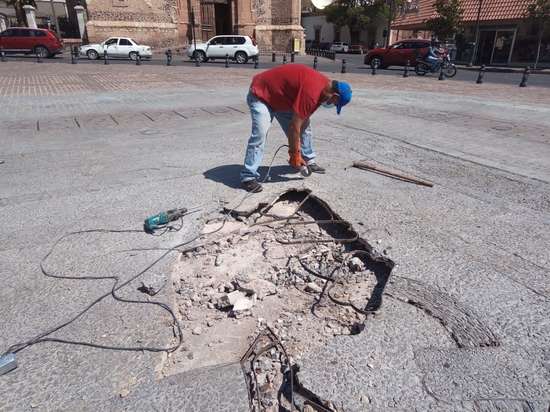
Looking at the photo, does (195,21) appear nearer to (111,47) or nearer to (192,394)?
(111,47)

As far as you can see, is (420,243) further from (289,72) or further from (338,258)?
(289,72)

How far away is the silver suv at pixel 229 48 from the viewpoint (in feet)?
83.1

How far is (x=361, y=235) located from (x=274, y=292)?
1.13 meters

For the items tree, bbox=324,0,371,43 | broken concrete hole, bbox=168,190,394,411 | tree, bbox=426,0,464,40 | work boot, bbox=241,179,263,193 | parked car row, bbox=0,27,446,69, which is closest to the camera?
broken concrete hole, bbox=168,190,394,411

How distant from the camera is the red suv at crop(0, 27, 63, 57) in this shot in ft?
80.4

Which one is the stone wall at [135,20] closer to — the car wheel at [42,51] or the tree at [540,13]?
the car wheel at [42,51]

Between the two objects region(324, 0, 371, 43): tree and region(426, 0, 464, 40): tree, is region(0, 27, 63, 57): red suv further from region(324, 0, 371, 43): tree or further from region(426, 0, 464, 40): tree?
region(324, 0, 371, 43): tree

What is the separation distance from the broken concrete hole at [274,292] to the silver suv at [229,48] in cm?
2353

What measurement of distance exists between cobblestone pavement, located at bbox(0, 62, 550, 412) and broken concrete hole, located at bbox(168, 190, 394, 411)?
131 millimetres

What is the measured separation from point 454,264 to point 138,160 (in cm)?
449

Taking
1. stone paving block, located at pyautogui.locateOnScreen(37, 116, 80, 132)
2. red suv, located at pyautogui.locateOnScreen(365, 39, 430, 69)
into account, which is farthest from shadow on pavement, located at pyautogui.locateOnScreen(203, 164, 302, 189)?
red suv, located at pyautogui.locateOnScreen(365, 39, 430, 69)

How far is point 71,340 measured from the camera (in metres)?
2.38

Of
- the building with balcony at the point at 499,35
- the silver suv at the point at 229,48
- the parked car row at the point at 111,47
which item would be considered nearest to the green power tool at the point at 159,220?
the parked car row at the point at 111,47

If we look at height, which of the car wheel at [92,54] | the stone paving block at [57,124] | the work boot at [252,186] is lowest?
the work boot at [252,186]
